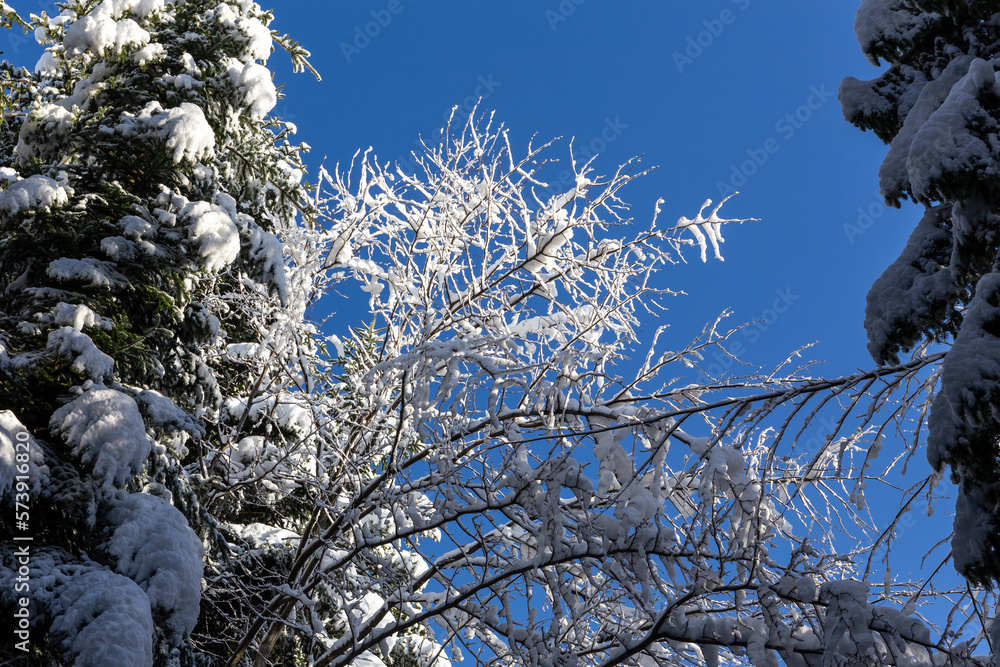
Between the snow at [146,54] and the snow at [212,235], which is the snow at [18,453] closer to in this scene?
the snow at [212,235]

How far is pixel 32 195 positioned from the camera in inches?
190

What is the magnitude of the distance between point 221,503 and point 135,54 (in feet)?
14.1

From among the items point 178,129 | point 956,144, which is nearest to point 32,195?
point 178,129

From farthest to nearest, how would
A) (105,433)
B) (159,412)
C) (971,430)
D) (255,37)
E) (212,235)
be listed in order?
1. (255,37)
2. (212,235)
3. (159,412)
4. (105,433)
5. (971,430)

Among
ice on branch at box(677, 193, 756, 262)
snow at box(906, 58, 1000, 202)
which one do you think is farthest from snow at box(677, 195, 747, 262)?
snow at box(906, 58, 1000, 202)

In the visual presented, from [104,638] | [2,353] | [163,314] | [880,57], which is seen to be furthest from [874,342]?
[163,314]

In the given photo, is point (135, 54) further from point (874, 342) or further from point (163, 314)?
point (874, 342)

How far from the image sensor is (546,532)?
3.45 meters

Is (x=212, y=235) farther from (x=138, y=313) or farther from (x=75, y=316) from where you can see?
(x=75, y=316)

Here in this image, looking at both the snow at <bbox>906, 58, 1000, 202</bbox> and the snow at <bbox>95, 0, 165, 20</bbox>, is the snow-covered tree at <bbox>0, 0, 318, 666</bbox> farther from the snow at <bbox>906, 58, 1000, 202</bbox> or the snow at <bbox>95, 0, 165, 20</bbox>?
the snow at <bbox>906, 58, 1000, 202</bbox>

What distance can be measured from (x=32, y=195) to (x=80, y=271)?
0.60 metres

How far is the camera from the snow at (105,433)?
3883 mm

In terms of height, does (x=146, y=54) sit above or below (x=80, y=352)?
above

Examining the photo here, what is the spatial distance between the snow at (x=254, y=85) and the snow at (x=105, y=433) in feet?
12.1
